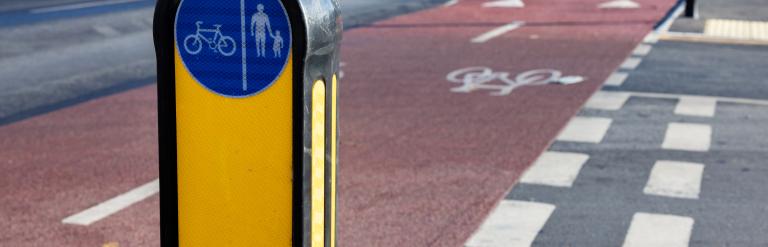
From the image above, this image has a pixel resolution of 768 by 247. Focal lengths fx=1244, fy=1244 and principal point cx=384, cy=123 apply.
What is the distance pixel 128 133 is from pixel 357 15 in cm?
1049

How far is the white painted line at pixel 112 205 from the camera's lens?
6507 mm

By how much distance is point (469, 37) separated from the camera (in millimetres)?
15977

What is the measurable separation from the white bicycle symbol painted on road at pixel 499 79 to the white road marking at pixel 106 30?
6.17 meters

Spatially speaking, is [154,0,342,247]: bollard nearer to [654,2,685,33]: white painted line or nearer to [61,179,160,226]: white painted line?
[61,179,160,226]: white painted line

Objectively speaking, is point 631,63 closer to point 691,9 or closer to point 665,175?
point 691,9

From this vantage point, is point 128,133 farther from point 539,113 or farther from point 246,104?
point 246,104

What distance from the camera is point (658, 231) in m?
6.39

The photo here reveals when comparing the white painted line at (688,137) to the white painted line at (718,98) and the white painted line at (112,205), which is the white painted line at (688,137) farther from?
the white painted line at (112,205)

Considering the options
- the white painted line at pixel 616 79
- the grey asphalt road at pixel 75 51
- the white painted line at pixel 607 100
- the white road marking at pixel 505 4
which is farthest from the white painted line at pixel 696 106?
the white road marking at pixel 505 4

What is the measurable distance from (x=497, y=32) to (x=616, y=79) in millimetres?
4855

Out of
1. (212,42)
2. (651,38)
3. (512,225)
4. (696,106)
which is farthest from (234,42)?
(651,38)

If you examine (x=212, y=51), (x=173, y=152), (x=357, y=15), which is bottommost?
(x=357, y=15)

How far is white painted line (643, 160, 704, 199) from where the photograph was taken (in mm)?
7230

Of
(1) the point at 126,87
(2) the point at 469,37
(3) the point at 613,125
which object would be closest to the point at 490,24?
(2) the point at 469,37
